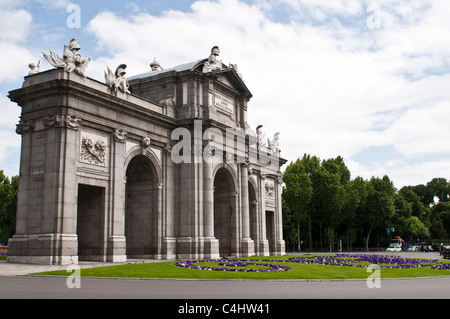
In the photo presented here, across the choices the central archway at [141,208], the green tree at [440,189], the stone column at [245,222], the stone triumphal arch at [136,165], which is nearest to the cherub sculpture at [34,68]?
the stone triumphal arch at [136,165]

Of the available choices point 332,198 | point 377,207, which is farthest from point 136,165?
→ point 377,207

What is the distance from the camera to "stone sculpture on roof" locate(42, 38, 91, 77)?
32.5 m

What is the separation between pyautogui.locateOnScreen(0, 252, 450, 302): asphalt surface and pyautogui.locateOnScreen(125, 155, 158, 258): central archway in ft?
56.6

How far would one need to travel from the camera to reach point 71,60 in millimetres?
33031

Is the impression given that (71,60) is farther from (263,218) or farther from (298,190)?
(298,190)

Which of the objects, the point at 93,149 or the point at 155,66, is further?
the point at 155,66

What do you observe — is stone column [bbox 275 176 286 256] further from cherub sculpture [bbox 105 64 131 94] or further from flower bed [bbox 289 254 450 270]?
cherub sculpture [bbox 105 64 131 94]

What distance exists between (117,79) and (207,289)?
2306 cm

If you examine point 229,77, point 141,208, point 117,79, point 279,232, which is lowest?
point 279,232

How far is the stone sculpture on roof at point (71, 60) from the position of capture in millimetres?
32500

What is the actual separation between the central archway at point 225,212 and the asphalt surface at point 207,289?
974 inches

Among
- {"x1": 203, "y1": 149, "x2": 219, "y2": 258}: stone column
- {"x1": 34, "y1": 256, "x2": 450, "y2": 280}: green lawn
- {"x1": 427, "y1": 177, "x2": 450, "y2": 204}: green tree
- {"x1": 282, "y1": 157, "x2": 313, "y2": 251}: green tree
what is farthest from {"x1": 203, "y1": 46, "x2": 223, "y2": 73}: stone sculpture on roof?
{"x1": 427, "y1": 177, "x2": 450, "y2": 204}: green tree

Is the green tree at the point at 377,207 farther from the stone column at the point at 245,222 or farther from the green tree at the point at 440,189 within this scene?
the green tree at the point at 440,189
